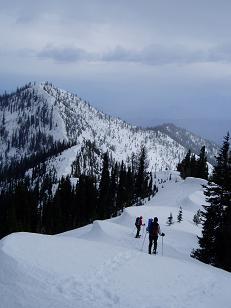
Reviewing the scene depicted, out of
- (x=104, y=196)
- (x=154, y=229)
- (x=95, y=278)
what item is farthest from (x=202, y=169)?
(x=95, y=278)

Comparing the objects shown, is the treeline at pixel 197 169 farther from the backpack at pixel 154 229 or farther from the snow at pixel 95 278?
the snow at pixel 95 278

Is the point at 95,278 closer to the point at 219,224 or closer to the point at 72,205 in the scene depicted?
the point at 219,224

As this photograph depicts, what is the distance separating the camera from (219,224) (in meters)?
33.2

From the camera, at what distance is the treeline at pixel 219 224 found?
29047 mm

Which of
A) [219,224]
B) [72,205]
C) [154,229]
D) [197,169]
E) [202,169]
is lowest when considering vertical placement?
[72,205]

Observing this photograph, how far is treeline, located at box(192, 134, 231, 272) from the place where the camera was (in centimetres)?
2905

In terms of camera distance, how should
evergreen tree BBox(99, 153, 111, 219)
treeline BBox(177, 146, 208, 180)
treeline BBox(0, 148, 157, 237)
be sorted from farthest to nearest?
treeline BBox(177, 146, 208, 180), evergreen tree BBox(99, 153, 111, 219), treeline BBox(0, 148, 157, 237)

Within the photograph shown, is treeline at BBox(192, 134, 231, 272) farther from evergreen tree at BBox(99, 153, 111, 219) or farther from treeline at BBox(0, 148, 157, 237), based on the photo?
evergreen tree at BBox(99, 153, 111, 219)

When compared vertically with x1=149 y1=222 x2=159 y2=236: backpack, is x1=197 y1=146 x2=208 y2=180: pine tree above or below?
above

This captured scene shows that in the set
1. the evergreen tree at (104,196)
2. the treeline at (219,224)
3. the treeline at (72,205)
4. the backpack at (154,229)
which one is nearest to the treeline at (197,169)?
the treeline at (72,205)

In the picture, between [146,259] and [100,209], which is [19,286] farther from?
[100,209]

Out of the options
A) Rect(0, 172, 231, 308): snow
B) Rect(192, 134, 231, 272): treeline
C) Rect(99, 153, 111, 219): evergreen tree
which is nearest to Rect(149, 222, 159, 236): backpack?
Rect(0, 172, 231, 308): snow

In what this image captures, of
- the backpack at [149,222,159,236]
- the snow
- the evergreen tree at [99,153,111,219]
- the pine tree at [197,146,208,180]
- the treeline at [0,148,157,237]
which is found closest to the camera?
the snow

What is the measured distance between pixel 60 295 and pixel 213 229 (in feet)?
68.9
